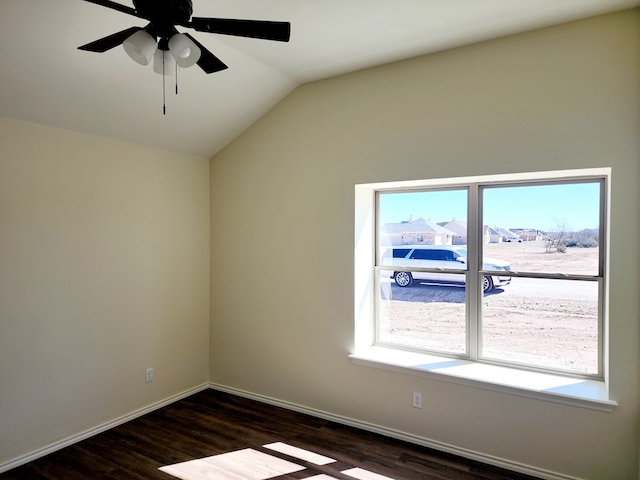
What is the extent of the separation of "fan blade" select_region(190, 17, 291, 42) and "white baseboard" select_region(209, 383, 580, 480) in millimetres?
2893

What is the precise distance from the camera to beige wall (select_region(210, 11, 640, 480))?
2395 millimetres

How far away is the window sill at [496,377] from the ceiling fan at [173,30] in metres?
2.46

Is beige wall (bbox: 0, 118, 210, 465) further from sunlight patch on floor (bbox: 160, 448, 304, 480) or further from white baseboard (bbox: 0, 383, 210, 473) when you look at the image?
sunlight patch on floor (bbox: 160, 448, 304, 480)

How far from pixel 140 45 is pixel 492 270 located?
2.72 m

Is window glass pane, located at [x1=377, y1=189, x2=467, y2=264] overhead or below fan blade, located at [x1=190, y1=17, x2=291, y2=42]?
below

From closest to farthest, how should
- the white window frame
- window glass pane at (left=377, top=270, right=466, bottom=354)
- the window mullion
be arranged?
the white window frame, the window mullion, window glass pane at (left=377, top=270, right=466, bottom=354)

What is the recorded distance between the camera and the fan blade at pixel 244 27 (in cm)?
161

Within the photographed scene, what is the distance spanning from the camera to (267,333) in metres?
3.78

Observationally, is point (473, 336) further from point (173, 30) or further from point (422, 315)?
point (173, 30)

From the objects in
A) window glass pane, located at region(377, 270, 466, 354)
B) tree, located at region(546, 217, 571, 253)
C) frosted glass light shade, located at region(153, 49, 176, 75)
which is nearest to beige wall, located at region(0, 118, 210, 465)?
frosted glass light shade, located at region(153, 49, 176, 75)

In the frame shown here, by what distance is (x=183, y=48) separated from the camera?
5.53ft

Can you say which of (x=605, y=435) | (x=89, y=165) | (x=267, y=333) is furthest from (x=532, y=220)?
(x=89, y=165)

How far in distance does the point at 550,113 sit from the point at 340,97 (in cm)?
159

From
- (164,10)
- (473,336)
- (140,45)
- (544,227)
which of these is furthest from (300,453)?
(164,10)
